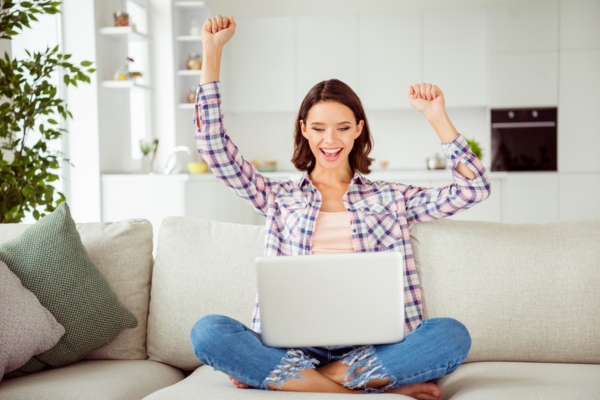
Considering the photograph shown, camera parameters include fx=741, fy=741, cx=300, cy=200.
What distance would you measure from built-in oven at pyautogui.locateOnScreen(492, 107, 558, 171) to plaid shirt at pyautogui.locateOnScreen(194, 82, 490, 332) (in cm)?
452

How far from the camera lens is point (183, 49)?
6.32 metres

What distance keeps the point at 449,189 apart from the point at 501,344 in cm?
48

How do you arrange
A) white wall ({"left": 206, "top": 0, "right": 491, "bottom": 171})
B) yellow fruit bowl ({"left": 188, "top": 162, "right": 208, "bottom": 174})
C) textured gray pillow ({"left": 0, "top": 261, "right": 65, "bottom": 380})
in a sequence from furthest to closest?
white wall ({"left": 206, "top": 0, "right": 491, "bottom": 171}) < yellow fruit bowl ({"left": 188, "top": 162, "right": 208, "bottom": 174}) < textured gray pillow ({"left": 0, "top": 261, "right": 65, "bottom": 380})

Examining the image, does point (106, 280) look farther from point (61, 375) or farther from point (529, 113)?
point (529, 113)

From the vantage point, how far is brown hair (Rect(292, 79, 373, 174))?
2.31m

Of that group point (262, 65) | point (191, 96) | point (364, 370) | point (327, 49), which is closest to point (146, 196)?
point (191, 96)

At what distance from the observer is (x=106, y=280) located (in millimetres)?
2275

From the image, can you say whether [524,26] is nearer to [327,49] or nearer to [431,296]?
[327,49]

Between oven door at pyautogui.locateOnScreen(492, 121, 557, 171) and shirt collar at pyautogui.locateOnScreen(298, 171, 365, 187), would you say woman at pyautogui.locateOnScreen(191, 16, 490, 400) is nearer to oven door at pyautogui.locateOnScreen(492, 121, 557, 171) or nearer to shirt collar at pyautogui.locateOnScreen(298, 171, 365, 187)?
shirt collar at pyautogui.locateOnScreen(298, 171, 365, 187)

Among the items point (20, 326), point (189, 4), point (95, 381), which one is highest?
point (189, 4)

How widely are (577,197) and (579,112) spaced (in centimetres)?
75

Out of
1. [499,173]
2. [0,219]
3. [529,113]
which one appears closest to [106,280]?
[0,219]

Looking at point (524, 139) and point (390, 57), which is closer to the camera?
point (524, 139)

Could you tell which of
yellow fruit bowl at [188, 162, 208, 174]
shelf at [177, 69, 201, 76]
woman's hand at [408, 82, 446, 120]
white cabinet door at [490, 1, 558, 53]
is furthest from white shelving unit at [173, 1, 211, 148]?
woman's hand at [408, 82, 446, 120]
